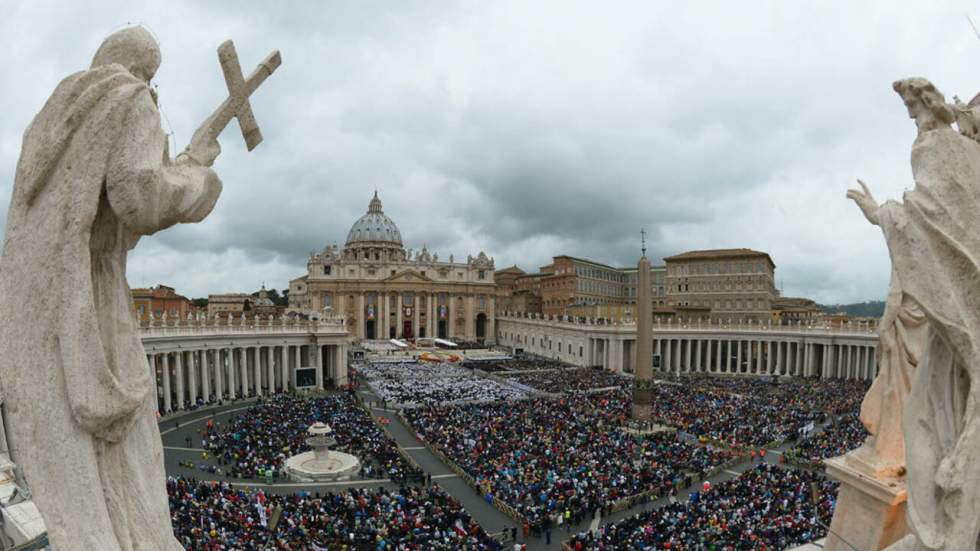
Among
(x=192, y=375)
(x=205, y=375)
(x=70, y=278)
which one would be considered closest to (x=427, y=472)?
(x=70, y=278)

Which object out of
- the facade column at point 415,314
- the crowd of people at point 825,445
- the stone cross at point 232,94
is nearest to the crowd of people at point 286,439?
the crowd of people at point 825,445

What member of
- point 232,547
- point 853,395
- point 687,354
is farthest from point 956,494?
point 687,354

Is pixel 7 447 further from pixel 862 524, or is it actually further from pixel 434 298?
pixel 434 298

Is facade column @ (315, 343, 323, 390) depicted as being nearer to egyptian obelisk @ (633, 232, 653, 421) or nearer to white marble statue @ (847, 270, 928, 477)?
egyptian obelisk @ (633, 232, 653, 421)

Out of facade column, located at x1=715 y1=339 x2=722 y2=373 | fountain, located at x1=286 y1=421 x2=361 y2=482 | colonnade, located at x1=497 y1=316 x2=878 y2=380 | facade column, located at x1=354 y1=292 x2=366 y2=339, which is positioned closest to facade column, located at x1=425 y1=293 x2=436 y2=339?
facade column, located at x1=354 y1=292 x2=366 y2=339

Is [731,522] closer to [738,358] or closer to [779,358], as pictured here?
[779,358]

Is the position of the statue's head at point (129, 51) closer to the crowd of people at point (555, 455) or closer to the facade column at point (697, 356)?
the crowd of people at point (555, 455)

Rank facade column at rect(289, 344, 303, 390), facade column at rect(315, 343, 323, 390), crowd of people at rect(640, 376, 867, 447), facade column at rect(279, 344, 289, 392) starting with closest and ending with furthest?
crowd of people at rect(640, 376, 867, 447) → facade column at rect(315, 343, 323, 390) → facade column at rect(279, 344, 289, 392) → facade column at rect(289, 344, 303, 390)
